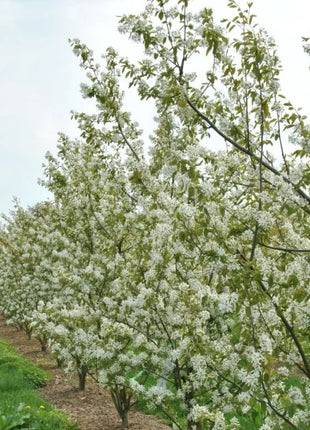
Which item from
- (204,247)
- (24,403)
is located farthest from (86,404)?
(204,247)

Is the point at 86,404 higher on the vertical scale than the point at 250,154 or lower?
lower

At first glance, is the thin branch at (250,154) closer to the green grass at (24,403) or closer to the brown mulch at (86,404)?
the green grass at (24,403)

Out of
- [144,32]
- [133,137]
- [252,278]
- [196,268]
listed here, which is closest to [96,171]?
[133,137]

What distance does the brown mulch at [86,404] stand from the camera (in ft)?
23.8

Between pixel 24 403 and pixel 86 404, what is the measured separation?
1700 mm

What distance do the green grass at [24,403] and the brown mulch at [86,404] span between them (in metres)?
0.33

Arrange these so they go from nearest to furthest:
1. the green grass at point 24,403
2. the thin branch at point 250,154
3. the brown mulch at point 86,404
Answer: the thin branch at point 250,154 → the green grass at point 24,403 → the brown mulch at point 86,404

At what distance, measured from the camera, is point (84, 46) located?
510 cm

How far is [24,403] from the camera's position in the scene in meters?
7.14

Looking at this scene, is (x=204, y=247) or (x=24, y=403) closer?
(x=204, y=247)

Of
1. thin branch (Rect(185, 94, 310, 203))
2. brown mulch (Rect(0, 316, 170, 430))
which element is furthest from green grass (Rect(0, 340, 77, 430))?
thin branch (Rect(185, 94, 310, 203))

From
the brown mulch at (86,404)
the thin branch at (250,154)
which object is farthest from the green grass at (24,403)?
the thin branch at (250,154)

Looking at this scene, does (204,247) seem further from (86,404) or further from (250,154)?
(86,404)

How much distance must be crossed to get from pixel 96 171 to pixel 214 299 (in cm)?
349
